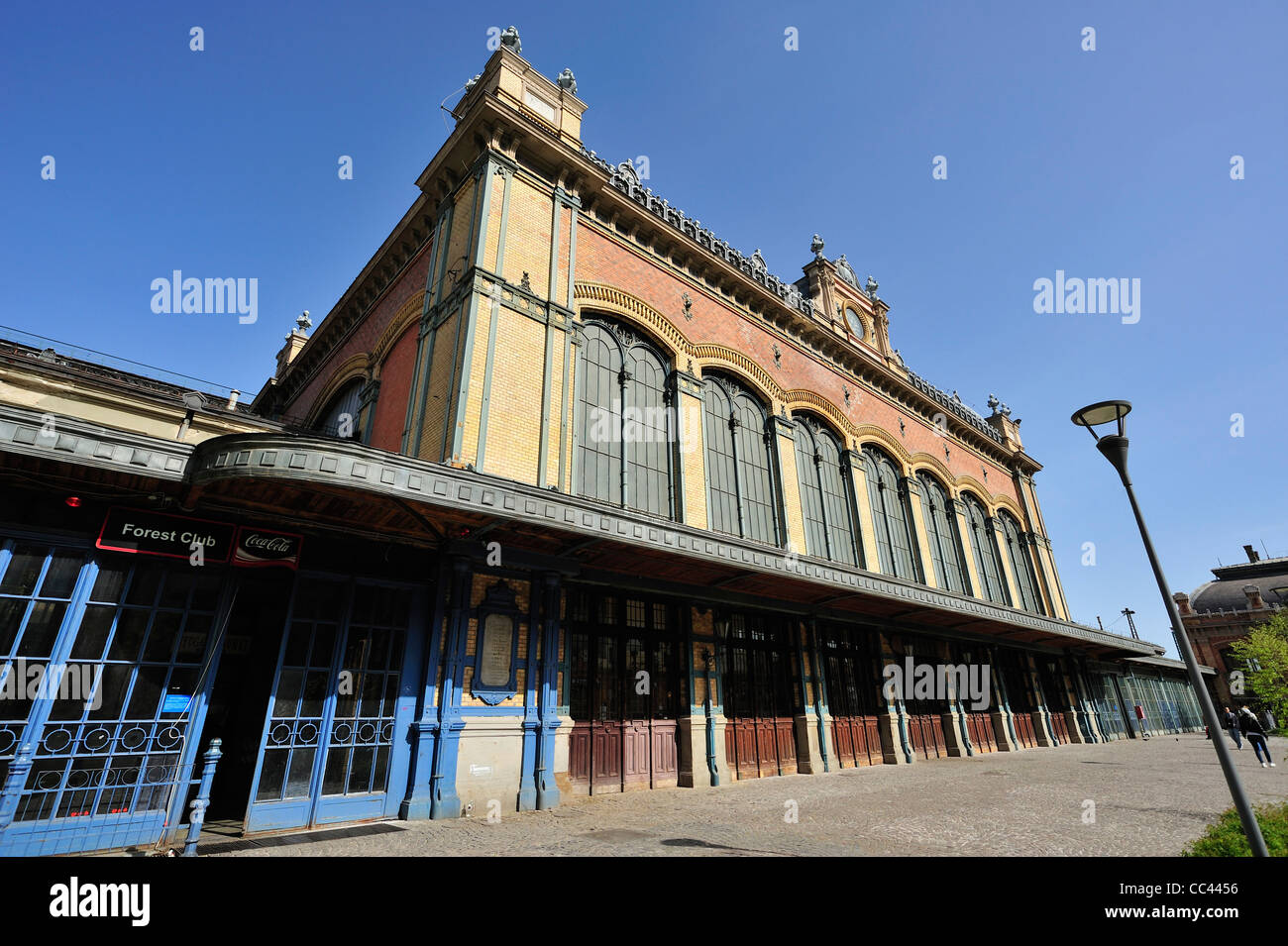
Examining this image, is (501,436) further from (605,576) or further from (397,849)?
(397,849)

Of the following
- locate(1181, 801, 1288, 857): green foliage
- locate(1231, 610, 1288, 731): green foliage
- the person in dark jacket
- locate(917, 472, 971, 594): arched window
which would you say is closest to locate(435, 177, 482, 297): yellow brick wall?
locate(1181, 801, 1288, 857): green foliage

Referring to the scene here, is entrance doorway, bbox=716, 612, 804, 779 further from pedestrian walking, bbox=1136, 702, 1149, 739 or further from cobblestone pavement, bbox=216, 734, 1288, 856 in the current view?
pedestrian walking, bbox=1136, 702, 1149, 739

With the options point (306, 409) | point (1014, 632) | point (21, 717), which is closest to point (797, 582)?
point (21, 717)

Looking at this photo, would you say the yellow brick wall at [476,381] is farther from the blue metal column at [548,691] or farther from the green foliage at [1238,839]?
the green foliage at [1238,839]

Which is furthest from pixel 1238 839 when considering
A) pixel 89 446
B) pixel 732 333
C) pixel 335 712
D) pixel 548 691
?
pixel 732 333

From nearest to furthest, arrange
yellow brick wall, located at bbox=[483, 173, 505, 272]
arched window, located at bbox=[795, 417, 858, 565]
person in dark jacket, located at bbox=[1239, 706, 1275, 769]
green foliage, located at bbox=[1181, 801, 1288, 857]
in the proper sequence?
green foliage, located at bbox=[1181, 801, 1288, 857], yellow brick wall, located at bbox=[483, 173, 505, 272], person in dark jacket, located at bbox=[1239, 706, 1275, 769], arched window, located at bbox=[795, 417, 858, 565]

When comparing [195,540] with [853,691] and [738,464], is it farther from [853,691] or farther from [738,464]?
[853,691]

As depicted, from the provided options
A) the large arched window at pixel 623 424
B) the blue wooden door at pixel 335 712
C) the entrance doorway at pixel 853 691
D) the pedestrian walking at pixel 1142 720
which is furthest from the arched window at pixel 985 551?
the blue wooden door at pixel 335 712

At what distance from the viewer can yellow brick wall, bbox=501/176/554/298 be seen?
1181cm

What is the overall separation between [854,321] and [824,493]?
9.58 metres

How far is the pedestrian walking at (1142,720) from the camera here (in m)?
30.6

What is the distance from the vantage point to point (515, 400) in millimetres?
10828

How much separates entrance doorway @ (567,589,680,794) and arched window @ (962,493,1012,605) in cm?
1768
